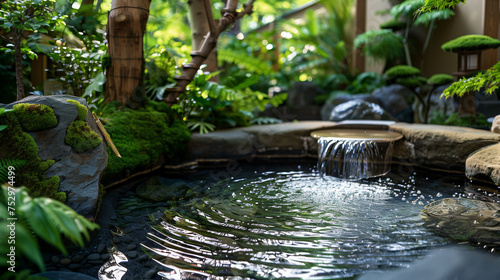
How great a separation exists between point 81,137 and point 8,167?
0.71 metres

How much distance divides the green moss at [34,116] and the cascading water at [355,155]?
12.4ft

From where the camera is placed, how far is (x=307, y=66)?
36.9 feet

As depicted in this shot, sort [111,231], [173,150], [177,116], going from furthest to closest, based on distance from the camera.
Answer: [177,116] → [173,150] → [111,231]

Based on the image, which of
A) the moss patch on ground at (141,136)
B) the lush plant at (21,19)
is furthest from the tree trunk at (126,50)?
the lush plant at (21,19)

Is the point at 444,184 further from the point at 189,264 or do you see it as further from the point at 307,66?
the point at 307,66

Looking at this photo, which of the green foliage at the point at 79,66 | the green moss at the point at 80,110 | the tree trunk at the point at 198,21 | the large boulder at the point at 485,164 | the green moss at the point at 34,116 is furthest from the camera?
the tree trunk at the point at 198,21

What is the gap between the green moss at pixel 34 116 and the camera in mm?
3291

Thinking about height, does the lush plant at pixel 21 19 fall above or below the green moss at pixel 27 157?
above

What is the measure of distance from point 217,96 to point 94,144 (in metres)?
3.24

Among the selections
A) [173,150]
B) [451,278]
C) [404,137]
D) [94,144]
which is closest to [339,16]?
[404,137]

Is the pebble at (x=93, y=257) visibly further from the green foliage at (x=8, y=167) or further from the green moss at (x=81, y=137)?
the green moss at (x=81, y=137)

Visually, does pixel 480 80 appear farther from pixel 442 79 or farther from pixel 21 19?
pixel 21 19

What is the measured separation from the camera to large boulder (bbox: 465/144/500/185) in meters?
4.30

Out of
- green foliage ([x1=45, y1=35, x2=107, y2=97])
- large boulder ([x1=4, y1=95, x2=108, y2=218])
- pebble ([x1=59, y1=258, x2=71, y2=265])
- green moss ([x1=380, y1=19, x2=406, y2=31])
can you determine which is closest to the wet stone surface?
pebble ([x1=59, y1=258, x2=71, y2=265])
